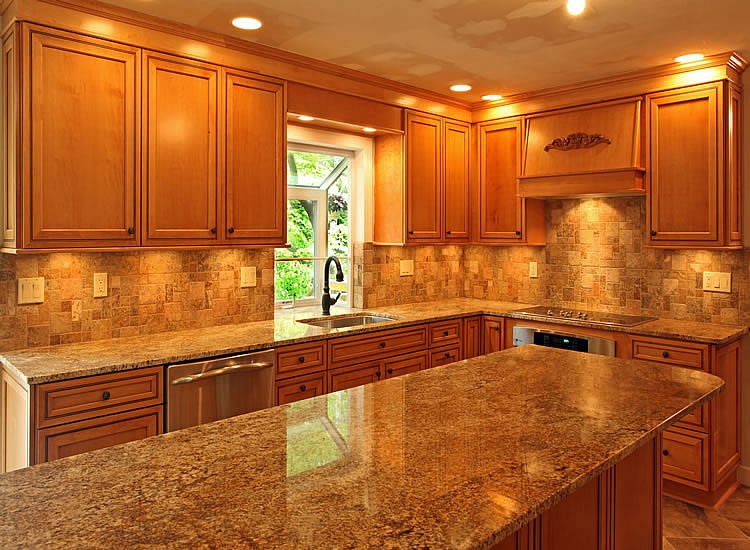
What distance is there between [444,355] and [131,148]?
7.86 feet

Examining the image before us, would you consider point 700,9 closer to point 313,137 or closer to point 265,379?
point 313,137

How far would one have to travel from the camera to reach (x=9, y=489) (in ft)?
3.97

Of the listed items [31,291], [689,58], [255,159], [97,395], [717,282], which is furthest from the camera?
[717,282]

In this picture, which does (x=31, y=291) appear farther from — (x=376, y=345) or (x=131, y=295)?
(x=376, y=345)

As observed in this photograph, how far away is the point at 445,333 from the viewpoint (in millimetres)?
4066

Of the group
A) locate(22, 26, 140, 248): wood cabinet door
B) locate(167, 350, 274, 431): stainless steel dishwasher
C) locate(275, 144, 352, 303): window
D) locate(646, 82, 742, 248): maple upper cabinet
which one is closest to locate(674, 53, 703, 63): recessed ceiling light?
locate(646, 82, 742, 248): maple upper cabinet

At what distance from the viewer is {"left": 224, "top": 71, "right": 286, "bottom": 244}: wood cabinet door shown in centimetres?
320

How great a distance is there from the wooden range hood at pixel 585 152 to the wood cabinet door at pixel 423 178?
64cm

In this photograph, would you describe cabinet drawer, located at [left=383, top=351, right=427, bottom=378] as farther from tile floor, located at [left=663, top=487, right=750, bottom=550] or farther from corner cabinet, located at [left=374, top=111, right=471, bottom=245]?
tile floor, located at [left=663, top=487, right=750, bottom=550]

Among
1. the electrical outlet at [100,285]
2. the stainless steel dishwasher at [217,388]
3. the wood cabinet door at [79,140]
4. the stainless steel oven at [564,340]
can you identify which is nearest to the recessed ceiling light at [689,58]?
the stainless steel oven at [564,340]

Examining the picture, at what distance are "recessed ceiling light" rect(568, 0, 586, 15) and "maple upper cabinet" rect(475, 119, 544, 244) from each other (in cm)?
162

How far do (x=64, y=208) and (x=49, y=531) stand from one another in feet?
6.38

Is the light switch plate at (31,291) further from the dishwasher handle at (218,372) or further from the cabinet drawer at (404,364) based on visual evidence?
the cabinet drawer at (404,364)

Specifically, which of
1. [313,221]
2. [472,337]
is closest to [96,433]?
[313,221]
